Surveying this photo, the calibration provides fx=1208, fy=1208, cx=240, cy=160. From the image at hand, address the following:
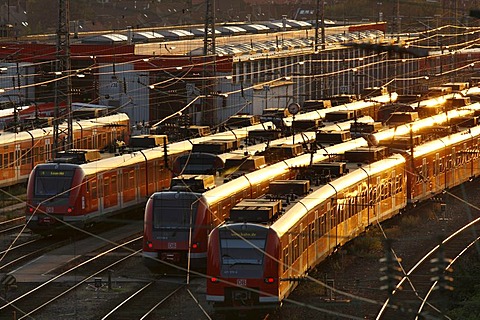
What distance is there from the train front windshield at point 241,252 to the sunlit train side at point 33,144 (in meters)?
15.0

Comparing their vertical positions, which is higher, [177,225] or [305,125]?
[305,125]

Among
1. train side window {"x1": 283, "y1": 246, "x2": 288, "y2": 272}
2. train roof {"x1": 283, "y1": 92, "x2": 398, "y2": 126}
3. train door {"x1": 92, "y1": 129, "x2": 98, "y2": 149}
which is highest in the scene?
train side window {"x1": 283, "y1": 246, "x2": 288, "y2": 272}

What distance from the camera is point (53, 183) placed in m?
30.0

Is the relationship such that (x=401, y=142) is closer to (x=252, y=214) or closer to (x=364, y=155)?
(x=364, y=155)

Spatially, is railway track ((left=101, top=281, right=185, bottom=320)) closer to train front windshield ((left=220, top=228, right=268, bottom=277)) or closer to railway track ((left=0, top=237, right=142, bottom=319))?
railway track ((left=0, top=237, right=142, bottom=319))

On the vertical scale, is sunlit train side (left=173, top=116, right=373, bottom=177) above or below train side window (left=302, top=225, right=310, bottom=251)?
above

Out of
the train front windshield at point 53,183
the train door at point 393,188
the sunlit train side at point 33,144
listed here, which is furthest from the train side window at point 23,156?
the train door at point 393,188

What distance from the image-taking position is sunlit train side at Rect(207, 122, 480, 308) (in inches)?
820

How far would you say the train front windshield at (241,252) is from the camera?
2086 cm

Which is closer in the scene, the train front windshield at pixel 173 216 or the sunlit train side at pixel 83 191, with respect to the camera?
the train front windshield at pixel 173 216

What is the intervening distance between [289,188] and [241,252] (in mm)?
4632

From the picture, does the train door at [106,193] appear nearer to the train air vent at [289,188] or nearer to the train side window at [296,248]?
the train air vent at [289,188]

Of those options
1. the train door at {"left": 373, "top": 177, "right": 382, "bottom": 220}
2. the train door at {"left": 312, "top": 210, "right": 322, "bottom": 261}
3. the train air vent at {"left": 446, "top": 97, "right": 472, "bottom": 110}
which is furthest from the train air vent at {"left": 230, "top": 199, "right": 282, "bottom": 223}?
the train air vent at {"left": 446, "top": 97, "right": 472, "bottom": 110}

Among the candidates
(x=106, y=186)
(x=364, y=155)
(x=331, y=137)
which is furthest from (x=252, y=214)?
(x=331, y=137)
